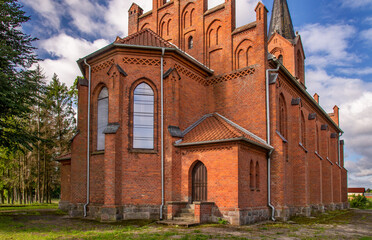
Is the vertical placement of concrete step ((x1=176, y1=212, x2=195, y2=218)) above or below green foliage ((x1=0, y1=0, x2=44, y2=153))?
below

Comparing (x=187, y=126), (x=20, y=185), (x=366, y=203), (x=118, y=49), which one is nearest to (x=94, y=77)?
(x=118, y=49)

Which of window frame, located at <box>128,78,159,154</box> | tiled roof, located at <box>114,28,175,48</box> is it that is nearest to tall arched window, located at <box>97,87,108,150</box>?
window frame, located at <box>128,78,159,154</box>

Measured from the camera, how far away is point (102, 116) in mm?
17094

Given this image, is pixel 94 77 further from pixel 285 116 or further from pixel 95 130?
pixel 285 116

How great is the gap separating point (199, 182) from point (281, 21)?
23.0 m

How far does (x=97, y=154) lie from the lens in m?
16.4

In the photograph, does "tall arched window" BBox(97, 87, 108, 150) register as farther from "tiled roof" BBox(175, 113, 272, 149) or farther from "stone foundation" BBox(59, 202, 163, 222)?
"tiled roof" BBox(175, 113, 272, 149)

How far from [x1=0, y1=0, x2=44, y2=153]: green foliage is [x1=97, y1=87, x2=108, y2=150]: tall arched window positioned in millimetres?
3315

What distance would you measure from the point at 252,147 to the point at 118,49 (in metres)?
8.37

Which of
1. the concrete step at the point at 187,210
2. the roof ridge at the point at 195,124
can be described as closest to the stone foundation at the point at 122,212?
the concrete step at the point at 187,210

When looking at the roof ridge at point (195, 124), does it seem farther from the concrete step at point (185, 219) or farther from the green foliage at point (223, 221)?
the green foliage at point (223, 221)

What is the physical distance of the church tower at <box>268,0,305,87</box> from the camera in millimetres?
30328

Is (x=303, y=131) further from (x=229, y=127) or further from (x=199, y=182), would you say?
(x=199, y=182)

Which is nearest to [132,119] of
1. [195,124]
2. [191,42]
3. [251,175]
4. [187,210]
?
[195,124]
